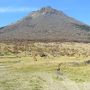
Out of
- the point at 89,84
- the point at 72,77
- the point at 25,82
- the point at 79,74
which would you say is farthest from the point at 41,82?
the point at 79,74

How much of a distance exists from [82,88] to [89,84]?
274 cm

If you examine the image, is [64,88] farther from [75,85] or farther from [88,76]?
[88,76]

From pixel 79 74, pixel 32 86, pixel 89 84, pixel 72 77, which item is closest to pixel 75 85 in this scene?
pixel 89 84

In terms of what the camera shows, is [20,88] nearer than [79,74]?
Yes

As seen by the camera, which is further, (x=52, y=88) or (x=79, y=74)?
(x=79, y=74)

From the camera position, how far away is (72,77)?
4478 cm

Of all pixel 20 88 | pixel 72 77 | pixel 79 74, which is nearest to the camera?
pixel 20 88

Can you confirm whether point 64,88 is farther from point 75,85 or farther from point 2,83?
point 2,83

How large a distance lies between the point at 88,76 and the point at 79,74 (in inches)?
114

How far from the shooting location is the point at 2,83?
36.9 meters

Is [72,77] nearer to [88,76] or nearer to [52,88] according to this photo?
[88,76]

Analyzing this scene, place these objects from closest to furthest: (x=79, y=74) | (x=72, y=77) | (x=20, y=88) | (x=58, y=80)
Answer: (x=20, y=88) → (x=58, y=80) → (x=72, y=77) → (x=79, y=74)

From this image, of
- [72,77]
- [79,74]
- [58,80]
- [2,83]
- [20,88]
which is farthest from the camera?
[79,74]

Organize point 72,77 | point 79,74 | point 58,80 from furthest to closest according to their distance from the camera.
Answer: point 79,74 → point 72,77 → point 58,80
